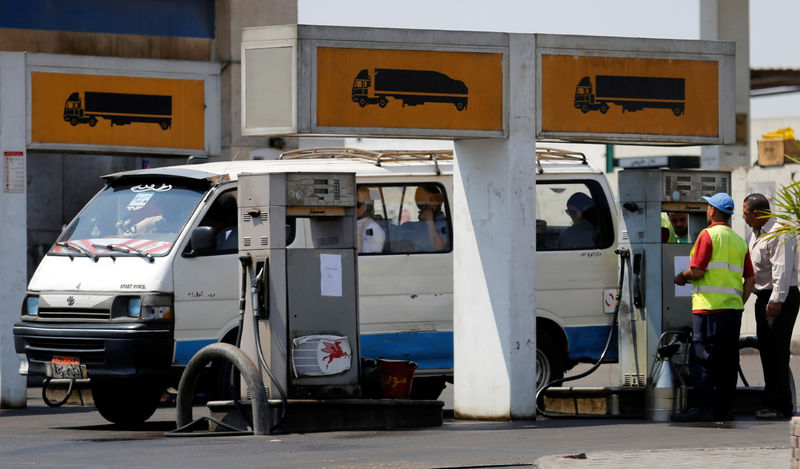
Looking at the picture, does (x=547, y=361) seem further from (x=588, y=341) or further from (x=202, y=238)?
(x=202, y=238)

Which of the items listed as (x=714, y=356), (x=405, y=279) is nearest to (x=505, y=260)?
(x=714, y=356)

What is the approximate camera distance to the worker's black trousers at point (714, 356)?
487 inches

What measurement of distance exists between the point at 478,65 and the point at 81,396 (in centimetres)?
512

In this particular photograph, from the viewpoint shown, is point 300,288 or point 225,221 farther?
point 225,221

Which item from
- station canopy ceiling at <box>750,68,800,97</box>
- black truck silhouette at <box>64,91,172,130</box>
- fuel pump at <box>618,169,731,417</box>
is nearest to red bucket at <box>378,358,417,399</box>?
fuel pump at <box>618,169,731,417</box>

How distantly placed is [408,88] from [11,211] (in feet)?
15.5

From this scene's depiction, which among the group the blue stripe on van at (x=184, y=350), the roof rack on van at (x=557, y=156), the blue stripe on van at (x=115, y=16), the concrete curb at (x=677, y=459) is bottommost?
the concrete curb at (x=677, y=459)

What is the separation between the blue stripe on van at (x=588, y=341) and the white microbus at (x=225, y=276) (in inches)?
0.5

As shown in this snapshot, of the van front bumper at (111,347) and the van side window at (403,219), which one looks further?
→ the van side window at (403,219)

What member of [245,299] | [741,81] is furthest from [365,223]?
[741,81]

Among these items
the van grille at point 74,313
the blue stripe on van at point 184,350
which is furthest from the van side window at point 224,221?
the van grille at point 74,313

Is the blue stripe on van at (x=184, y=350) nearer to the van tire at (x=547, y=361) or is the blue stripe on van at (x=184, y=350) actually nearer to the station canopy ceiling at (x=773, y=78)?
the van tire at (x=547, y=361)

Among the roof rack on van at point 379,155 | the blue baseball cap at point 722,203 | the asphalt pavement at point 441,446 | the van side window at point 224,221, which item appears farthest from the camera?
the roof rack on van at point 379,155

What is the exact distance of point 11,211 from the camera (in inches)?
581
